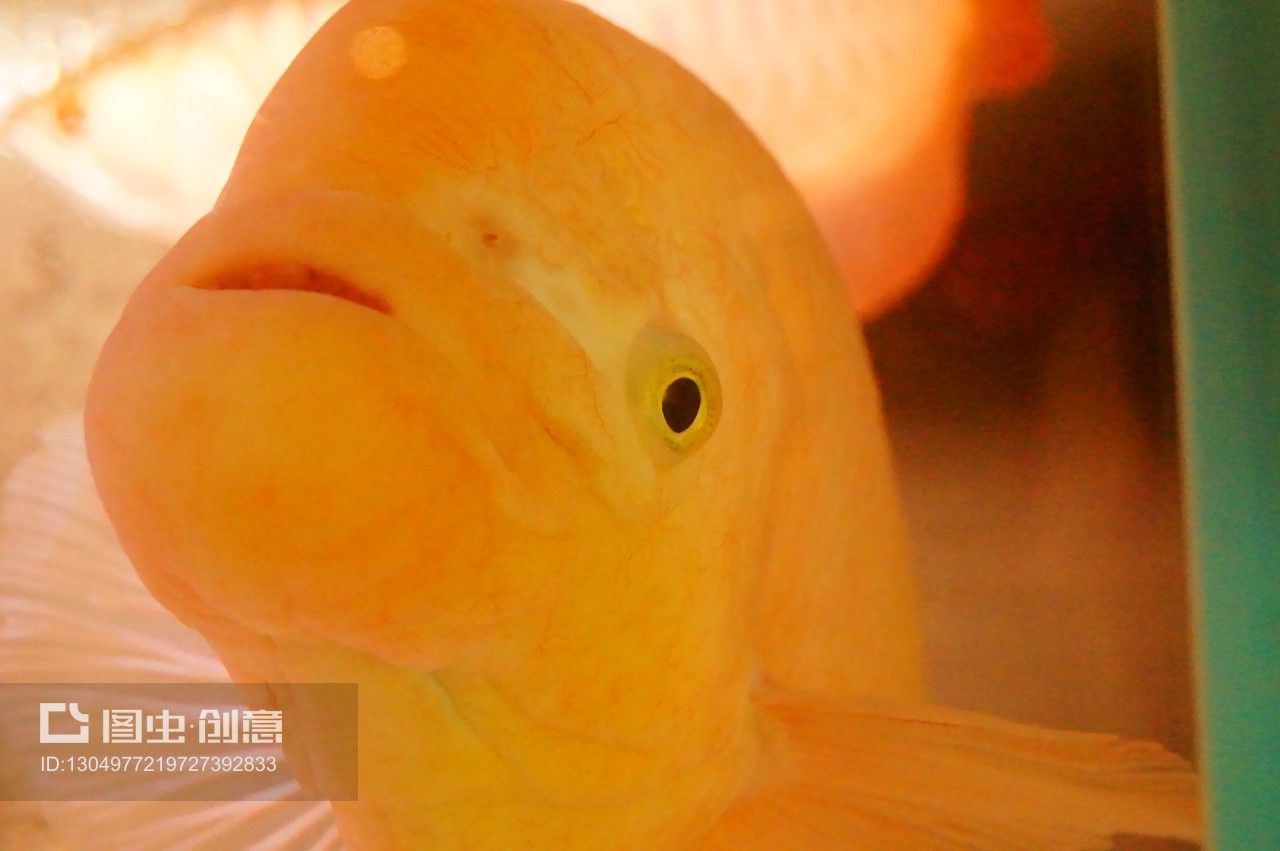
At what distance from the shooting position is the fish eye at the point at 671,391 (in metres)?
0.52

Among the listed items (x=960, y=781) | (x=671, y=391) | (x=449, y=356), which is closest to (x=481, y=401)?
(x=449, y=356)

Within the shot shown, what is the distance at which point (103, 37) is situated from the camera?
770 mm

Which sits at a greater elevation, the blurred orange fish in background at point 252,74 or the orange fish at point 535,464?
the blurred orange fish in background at point 252,74

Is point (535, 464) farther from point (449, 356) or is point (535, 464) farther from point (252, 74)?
point (252, 74)

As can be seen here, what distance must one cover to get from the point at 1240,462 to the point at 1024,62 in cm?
40

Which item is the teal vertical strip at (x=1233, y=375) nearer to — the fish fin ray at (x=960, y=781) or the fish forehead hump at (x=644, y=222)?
the fish fin ray at (x=960, y=781)

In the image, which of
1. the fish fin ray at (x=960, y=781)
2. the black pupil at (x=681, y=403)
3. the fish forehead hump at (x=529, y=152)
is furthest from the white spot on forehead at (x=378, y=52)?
the fish fin ray at (x=960, y=781)

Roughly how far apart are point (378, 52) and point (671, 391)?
0.27 m

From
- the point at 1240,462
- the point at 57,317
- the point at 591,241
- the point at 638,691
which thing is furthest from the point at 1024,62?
the point at 57,317

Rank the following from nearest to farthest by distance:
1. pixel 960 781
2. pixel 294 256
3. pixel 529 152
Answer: pixel 294 256, pixel 529 152, pixel 960 781

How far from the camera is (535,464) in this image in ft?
1.50

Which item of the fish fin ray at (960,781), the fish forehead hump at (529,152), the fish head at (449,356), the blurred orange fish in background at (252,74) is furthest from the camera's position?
the blurred orange fish in background at (252,74)

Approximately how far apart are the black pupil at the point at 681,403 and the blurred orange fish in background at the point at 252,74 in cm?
32

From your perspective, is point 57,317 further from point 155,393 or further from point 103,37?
point 155,393
